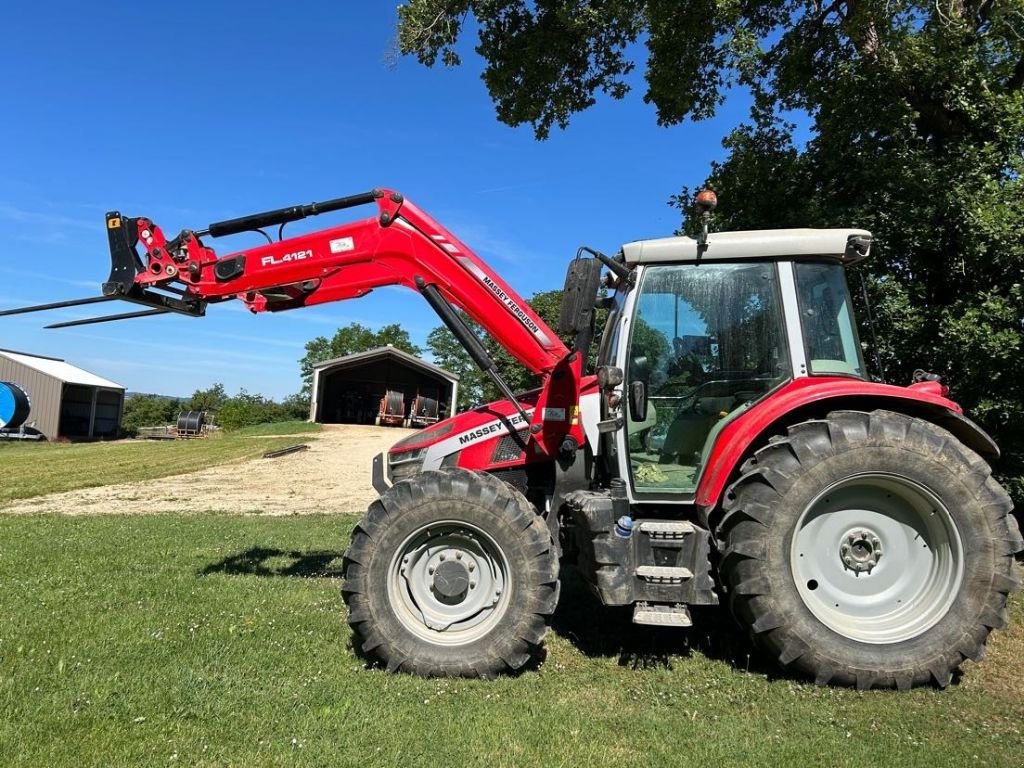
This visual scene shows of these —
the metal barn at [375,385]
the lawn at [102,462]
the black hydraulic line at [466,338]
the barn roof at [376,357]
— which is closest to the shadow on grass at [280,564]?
the black hydraulic line at [466,338]

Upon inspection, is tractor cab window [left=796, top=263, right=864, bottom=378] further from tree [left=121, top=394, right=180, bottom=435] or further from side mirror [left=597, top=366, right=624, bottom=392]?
tree [left=121, top=394, right=180, bottom=435]

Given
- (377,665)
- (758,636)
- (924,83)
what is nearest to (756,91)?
(924,83)

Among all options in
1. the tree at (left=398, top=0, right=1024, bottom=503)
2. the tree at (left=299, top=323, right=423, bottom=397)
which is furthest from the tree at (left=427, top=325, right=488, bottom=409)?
the tree at (left=398, top=0, right=1024, bottom=503)

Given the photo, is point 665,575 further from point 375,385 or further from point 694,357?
point 375,385

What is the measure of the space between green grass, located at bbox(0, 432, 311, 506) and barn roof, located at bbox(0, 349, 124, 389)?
288 inches

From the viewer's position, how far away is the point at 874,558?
434 centimetres

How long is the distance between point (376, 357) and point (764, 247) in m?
35.2

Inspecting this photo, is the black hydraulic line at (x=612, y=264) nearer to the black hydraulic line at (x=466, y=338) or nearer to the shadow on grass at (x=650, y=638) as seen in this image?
the black hydraulic line at (x=466, y=338)

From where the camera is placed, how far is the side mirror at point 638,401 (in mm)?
4637

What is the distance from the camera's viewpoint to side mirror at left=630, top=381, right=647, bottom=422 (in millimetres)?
4637

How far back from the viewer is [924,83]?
7520mm

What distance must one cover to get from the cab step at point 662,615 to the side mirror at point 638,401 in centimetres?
120

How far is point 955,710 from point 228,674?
4.13m

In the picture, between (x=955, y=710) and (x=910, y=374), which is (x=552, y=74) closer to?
(x=910, y=374)
